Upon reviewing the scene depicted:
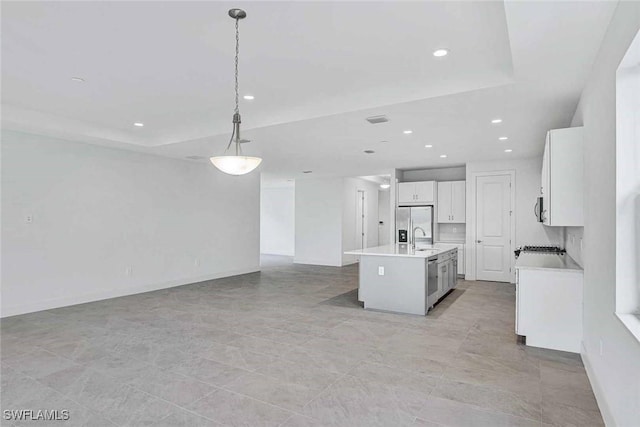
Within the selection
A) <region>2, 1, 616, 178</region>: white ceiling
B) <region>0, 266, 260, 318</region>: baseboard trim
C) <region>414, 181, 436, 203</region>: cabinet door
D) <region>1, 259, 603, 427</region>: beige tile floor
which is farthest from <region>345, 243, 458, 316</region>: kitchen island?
<region>0, 266, 260, 318</region>: baseboard trim

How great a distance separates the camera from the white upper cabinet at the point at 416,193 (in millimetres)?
8719

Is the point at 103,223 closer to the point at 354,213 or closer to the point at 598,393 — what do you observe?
the point at 598,393

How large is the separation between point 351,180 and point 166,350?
319 inches

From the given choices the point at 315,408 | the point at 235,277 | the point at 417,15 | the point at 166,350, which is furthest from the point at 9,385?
the point at 235,277

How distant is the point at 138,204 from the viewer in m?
6.82

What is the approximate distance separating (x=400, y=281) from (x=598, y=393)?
275 centimetres

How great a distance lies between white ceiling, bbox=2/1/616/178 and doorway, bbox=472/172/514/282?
183 centimetres

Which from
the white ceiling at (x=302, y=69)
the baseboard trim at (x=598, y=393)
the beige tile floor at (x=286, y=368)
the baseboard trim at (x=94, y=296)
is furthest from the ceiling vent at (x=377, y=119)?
the baseboard trim at (x=94, y=296)

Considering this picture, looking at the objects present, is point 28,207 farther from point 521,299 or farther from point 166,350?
point 521,299

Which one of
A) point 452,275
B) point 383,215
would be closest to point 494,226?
point 452,275

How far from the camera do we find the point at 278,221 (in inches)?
554

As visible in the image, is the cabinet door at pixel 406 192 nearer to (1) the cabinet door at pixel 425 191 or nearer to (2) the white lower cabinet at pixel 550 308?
(1) the cabinet door at pixel 425 191

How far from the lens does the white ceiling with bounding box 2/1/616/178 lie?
257 cm

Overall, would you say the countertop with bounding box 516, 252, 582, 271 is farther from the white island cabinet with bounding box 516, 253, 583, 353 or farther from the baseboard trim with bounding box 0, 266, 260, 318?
the baseboard trim with bounding box 0, 266, 260, 318
